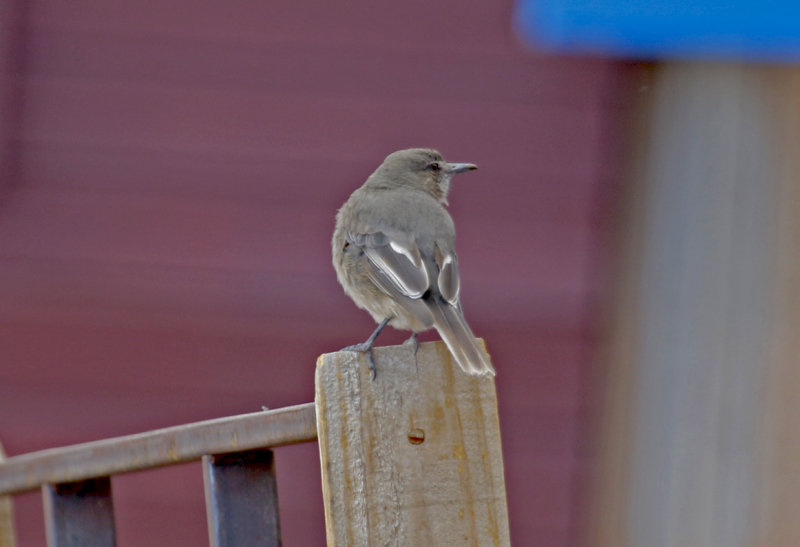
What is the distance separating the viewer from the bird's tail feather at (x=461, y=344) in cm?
195

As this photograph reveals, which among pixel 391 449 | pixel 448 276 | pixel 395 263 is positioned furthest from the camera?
pixel 395 263

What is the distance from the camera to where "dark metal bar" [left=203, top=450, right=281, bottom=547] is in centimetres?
201

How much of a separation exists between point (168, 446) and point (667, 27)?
12.8 ft

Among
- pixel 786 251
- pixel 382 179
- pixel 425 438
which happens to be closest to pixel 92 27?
pixel 382 179

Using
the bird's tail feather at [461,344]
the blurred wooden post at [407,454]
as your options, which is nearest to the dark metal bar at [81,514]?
the blurred wooden post at [407,454]

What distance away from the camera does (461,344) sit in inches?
87.4

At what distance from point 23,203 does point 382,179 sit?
6.22 ft

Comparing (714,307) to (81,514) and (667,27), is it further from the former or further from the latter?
(81,514)

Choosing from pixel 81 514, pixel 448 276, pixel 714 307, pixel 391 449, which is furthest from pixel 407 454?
pixel 714 307

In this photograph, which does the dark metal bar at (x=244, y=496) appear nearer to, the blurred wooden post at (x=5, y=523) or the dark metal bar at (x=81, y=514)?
the dark metal bar at (x=81, y=514)

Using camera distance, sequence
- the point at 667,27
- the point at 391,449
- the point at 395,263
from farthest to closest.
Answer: the point at 667,27 < the point at 395,263 < the point at 391,449

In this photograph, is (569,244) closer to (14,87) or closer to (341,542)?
(14,87)

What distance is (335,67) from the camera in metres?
5.70

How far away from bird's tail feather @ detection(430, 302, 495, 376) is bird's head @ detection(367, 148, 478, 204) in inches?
58.1
